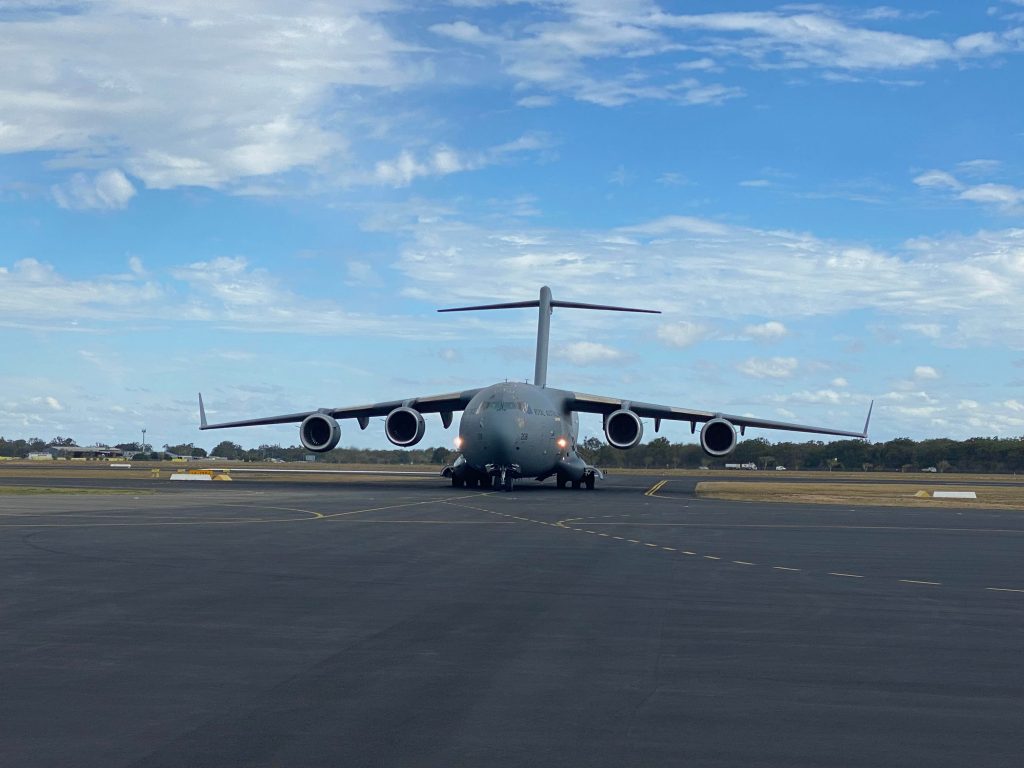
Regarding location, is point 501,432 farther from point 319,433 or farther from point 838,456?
point 838,456

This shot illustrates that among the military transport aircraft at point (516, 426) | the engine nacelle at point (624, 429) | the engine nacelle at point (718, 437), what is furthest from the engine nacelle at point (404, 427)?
the engine nacelle at point (718, 437)

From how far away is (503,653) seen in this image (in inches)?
355

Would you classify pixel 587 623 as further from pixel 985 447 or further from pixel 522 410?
pixel 985 447

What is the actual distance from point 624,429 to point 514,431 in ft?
21.8

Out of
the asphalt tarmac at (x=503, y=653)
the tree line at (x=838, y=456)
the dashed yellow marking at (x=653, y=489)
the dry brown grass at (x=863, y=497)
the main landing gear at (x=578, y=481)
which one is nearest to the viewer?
the asphalt tarmac at (x=503, y=653)

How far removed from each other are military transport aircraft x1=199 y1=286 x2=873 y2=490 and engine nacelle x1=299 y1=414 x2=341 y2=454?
4cm

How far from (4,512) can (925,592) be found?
67.7 feet

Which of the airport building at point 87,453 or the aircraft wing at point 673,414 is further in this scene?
the airport building at point 87,453

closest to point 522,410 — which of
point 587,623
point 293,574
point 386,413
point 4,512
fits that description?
point 386,413

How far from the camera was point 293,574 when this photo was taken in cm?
1436

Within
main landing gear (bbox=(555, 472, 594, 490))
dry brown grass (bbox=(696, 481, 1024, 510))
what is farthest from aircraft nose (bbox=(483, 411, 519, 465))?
dry brown grass (bbox=(696, 481, 1024, 510))

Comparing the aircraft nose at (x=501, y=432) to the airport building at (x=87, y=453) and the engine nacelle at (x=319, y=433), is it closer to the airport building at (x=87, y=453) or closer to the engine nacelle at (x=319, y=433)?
the engine nacelle at (x=319, y=433)

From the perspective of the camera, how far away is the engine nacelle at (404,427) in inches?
1799

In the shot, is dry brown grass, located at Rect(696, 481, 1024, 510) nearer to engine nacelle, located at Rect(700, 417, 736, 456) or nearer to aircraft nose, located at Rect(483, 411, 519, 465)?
engine nacelle, located at Rect(700, 417, 736, 456)
